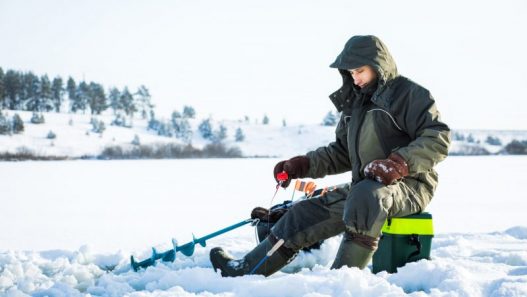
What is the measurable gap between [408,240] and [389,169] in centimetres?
52

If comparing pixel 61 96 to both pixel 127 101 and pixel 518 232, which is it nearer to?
pixel 127 101

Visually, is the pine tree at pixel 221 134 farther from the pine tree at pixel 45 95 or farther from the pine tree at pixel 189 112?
the pine tree at pixel 45 95

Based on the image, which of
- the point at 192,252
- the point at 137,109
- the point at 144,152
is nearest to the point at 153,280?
the point at 192,252

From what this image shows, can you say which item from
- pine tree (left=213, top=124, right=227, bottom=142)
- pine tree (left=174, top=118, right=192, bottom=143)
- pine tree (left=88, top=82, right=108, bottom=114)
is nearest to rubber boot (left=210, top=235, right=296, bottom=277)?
pine tree (left=174, top=118, right=192, bottom=143)

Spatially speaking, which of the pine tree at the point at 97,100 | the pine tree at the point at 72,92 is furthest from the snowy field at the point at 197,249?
the pine tree at the point at 72,92

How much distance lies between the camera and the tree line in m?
71.3

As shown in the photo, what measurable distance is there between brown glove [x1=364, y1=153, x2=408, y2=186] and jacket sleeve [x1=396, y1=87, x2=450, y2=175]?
0.05 meters

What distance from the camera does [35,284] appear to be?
328 centimetres

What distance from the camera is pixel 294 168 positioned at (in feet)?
12.0

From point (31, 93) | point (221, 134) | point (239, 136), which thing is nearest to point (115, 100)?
point (31, 93)

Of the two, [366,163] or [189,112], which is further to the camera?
[189,112]

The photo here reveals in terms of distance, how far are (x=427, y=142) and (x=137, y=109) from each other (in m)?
83.3

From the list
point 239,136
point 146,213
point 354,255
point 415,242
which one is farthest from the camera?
point 239,136

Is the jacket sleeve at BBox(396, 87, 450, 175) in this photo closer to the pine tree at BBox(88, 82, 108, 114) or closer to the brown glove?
the brown glove
